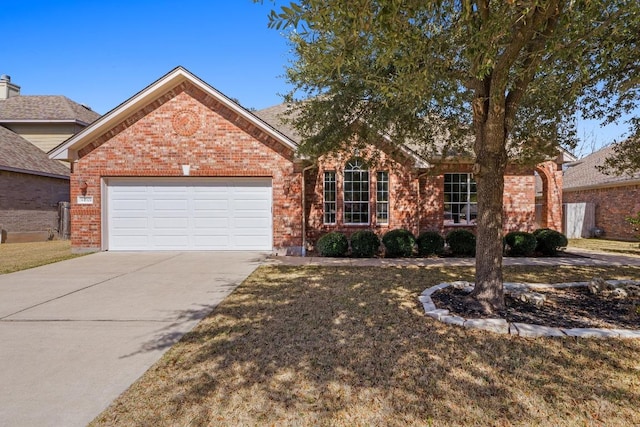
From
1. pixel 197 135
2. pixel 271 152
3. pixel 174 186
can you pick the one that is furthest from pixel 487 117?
pixel 174 186

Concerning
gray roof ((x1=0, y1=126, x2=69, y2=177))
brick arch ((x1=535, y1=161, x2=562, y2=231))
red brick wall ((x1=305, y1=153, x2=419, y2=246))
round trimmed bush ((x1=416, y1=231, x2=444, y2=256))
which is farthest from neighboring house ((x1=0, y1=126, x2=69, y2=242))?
brick arch ((x1=535, y1=161, x2=562, y2=231))

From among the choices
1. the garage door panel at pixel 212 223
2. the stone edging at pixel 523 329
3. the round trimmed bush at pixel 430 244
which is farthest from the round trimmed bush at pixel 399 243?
the stone edging at pixel 523 329

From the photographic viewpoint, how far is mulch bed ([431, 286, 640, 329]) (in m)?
4.93

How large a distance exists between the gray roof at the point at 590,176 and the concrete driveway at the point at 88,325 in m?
18.4

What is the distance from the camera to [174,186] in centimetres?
1188

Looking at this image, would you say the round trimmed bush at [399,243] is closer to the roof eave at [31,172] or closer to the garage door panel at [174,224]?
the garage door panel at [174,224]

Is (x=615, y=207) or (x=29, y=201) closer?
(x=29, y=201)

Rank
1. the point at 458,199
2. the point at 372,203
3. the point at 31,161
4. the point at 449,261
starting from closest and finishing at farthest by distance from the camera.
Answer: the point at 449,261 → the point at 372,203 → the point at 458,199 → the point at 31,161

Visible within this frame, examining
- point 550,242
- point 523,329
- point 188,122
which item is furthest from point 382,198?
point 523,329

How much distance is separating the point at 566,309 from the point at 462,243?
19.7 feet

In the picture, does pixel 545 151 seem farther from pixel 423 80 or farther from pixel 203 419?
pixel 203 419

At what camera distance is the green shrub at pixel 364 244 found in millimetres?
11000

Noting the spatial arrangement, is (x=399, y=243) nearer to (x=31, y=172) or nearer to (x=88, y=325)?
(x=88, y=325)

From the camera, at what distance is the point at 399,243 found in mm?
11062
